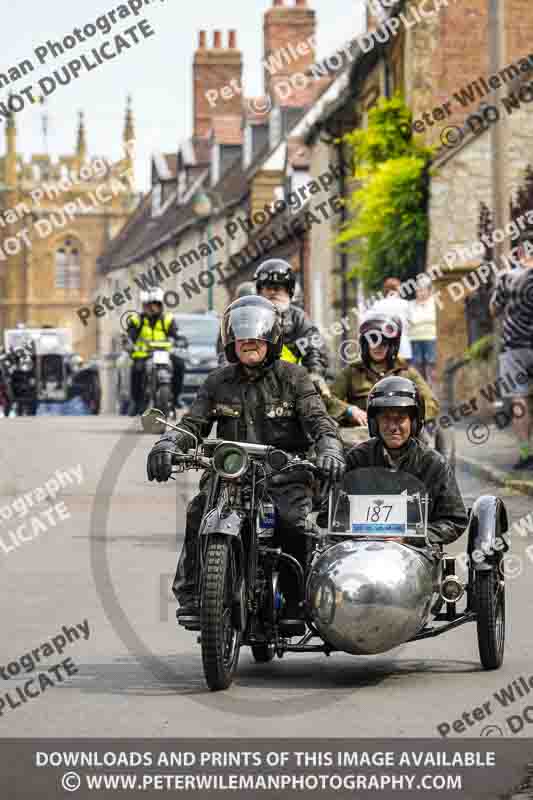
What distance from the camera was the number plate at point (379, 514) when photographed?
7949 mm

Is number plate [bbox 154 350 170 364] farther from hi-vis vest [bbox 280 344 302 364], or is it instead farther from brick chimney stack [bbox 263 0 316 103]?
brick chimney stack [bbox 263 0 316 103]

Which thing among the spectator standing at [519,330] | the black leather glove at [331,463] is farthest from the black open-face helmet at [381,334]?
the spectator standing at [519,330]

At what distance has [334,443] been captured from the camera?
7.82 metres

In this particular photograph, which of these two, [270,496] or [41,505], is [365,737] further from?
[41,505]

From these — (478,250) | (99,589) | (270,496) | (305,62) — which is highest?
(305,62)

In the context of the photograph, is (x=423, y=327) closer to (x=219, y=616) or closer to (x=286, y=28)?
(x=219, y=616)

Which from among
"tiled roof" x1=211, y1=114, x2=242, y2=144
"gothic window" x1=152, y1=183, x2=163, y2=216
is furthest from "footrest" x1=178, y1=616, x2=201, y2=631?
"gothic window" x1=152, y1=183, x2=163, y2=216

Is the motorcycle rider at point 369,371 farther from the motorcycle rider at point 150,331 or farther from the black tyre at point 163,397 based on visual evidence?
the motorcycle rider at point 150,331

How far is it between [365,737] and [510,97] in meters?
17.7

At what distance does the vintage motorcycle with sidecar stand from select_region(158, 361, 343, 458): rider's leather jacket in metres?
0.23

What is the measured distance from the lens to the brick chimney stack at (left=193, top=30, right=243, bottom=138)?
72.8 metres

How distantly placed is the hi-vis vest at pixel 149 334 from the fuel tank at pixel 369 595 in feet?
53.4
